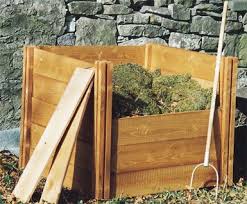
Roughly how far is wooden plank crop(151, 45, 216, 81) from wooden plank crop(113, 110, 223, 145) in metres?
0.40

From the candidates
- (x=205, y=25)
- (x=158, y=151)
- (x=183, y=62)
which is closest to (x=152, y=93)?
(x=183, y=62)

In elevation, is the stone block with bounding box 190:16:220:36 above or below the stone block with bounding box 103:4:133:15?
below

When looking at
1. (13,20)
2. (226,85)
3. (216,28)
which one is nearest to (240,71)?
(216,28)

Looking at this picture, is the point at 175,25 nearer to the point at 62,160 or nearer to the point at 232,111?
the point at 232,111

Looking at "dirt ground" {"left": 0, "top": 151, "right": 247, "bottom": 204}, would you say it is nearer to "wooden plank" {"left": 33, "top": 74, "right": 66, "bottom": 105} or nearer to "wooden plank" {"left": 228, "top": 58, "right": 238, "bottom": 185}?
"wooden plank" {"left": 228, "top": 58, "right": 238, "bottom": 185}

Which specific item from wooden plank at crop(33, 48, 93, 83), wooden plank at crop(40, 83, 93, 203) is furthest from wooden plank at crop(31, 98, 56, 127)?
wooden plank at crop(40, 83, 93, 203)

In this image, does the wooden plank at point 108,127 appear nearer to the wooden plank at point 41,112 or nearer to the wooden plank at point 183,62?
the wooden plank at point 41,112

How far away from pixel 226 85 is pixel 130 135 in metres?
0.78

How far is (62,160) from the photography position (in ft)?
15.0

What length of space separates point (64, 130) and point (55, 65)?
59cm

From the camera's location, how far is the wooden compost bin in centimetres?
461

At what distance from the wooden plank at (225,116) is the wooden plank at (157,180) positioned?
0.26 ft

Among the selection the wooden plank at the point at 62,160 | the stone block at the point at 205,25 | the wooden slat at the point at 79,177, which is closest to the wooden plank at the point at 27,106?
the wooden slat at the point at 79,177

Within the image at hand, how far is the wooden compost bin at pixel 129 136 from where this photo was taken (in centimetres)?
461
